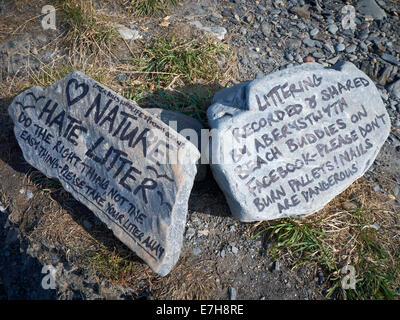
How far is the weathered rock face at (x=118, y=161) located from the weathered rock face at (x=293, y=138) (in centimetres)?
34

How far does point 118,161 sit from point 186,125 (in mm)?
689

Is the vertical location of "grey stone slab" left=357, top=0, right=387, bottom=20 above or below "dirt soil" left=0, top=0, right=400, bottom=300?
above

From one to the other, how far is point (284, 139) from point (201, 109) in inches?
36.3

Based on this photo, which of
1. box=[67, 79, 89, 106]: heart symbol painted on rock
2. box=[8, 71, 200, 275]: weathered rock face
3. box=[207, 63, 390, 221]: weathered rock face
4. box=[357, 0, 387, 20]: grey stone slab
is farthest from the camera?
box=[357, 0, 387, 20]: grey stone slab

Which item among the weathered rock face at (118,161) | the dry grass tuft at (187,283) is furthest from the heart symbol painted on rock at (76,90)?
the dry grass tuft at (187,283)

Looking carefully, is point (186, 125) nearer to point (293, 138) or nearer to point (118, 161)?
point (118, 161)

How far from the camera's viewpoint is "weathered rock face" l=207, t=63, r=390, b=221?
2.52m

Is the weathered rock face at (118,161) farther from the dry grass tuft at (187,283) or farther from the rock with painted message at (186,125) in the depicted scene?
the rock with painted message at (186,125)

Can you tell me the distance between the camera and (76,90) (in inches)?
106

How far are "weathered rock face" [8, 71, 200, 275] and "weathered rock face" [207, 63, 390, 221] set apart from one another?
339 millimetres

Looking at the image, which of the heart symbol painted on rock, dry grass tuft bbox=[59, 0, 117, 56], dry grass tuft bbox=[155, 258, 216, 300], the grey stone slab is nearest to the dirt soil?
dry grass tuft bbox=[155, 258, 216, 300]

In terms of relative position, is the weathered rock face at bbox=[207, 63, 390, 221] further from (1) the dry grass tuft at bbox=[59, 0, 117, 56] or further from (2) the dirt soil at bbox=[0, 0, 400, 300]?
(1) the dry grass tuft at bbox=[59, 0, 117, 56]

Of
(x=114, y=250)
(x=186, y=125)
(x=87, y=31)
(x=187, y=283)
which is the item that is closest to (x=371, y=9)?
(x=186, y=125)

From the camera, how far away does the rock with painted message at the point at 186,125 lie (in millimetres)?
2850
